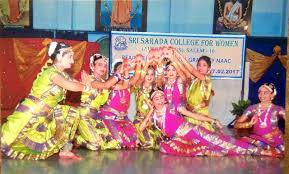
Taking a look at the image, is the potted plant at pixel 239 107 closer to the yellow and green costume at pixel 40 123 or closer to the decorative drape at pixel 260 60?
the decorative drape at pixel 260 60

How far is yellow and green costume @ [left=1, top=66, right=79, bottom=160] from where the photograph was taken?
482 cm

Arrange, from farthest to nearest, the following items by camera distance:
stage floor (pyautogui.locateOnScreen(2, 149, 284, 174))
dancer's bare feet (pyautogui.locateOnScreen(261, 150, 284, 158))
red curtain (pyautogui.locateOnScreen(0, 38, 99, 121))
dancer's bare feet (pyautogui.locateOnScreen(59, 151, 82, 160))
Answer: dancer's bare feet (pyautogui.locateOnScreen(261, 150, 284, 158)) < red curtain (pyautogui.locateOnScreen(0, 38, 99, 121)) < dancer's bare feet (pyautogui.locateOnScreen(59, 151, 82, 160)) < stage floor (pyautogui.locateOnScreen(2, 149, 284, 174))

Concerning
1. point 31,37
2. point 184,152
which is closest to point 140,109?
point 184,152

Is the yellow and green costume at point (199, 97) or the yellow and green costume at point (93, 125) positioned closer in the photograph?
the yellow and green costume at point (93, 125)

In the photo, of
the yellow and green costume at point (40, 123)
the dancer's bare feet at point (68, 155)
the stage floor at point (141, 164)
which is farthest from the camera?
the dancer's bare feet at point (68, 155)

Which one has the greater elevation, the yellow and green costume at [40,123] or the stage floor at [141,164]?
the yellow and green costume at [40,123]

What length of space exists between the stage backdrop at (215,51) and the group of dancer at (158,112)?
8cm

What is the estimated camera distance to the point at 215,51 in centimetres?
545

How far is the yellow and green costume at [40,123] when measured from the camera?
4.82 metres

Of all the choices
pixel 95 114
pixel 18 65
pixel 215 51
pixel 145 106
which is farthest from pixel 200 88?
pixel 18 65

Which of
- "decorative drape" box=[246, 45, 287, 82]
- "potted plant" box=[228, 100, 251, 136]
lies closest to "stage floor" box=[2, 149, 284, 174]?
"potted plant" box=[228, 100, 251, 136]

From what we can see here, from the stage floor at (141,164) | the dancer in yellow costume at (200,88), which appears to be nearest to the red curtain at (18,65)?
the stage floor at (141,164)

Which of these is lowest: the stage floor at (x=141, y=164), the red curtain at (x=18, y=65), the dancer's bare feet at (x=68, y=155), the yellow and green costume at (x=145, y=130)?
the stage floor at (x=141, y=164)

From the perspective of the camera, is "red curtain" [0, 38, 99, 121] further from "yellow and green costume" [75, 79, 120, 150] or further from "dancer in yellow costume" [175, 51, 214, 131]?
"dancer in yellow costume" [175, 51, 214, 131]
